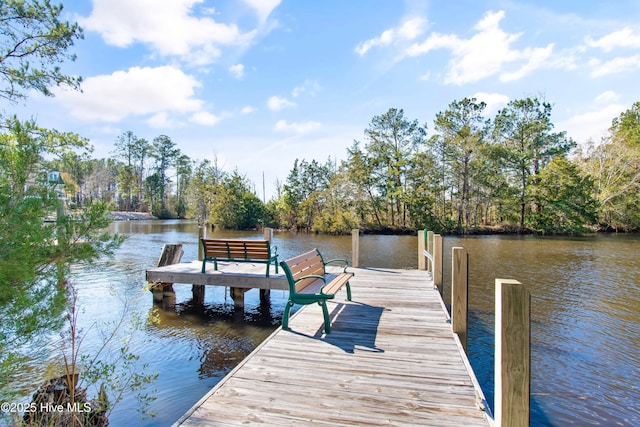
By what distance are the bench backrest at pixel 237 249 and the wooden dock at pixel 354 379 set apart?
2.35 meters

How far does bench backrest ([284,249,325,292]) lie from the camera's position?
4.74 meters

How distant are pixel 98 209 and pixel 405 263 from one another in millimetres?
14273

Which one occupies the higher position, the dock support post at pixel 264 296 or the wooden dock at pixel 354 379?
the wooden dock at pixel 354 379

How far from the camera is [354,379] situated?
324cm

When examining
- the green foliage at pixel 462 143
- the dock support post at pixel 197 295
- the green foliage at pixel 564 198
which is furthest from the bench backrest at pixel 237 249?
the green foliage at pixel 564 198

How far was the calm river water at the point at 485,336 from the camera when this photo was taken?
445 cm

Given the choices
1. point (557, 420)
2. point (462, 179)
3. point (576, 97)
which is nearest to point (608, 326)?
point (557, 420)

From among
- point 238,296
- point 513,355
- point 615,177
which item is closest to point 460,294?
point 513,355

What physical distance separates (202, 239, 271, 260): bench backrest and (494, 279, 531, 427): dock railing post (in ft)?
18.1

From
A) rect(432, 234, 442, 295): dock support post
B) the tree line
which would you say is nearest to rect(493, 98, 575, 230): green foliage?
the tree line

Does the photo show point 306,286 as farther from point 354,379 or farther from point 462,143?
point 462,143

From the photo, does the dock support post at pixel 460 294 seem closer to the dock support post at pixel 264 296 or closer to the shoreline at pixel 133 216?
the dock support post at pixel 264 296

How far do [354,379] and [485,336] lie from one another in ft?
15.4

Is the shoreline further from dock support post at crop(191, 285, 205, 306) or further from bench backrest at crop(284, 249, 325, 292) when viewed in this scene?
bench backrest at crop(284, 249, 325, 292)
